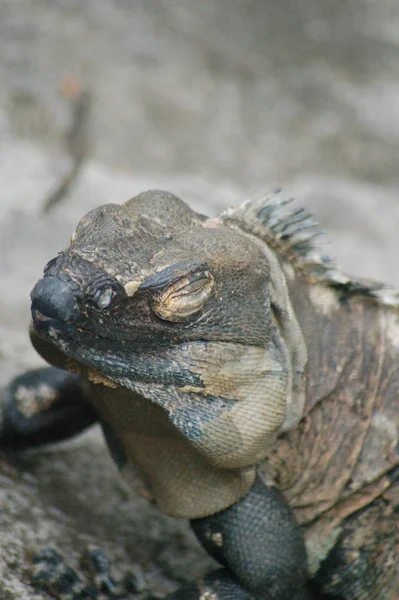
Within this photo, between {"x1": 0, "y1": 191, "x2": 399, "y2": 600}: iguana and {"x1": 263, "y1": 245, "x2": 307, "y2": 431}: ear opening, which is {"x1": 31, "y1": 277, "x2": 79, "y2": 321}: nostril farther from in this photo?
{"x1": 263, "y1": 245, "x2": 307, "y2": 431}: ear opening

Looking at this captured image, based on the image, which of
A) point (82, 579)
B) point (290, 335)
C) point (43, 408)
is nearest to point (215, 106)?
point (43, 408)

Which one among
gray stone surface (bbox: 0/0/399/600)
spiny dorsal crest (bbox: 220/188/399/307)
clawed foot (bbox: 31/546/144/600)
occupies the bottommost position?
clawed foot (bbox: 31/546/144/600)

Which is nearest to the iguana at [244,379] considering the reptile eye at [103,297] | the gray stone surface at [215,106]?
the reptile eye at [103,297]

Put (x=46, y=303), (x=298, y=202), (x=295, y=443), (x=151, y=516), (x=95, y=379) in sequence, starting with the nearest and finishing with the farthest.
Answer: (x=46, y=303)
(x=95, y=379)
(x=295, y=443)
(x=151, y=516)
(x=298, y=202)

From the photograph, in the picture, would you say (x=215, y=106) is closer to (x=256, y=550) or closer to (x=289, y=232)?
(x=289, y=232)

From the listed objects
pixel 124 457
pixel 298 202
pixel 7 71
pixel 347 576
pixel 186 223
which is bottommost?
pixel 347 576

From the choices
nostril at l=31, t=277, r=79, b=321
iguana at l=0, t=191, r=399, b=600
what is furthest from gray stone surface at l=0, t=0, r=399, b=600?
nostril at l=31, t=277, r=79, b=321

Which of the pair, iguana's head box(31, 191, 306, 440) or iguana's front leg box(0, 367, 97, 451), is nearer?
iguana's head box(31, 191, 306, 440)

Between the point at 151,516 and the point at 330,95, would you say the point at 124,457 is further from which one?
the point at 330,95

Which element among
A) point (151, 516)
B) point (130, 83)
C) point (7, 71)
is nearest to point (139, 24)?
point (130, 83)
